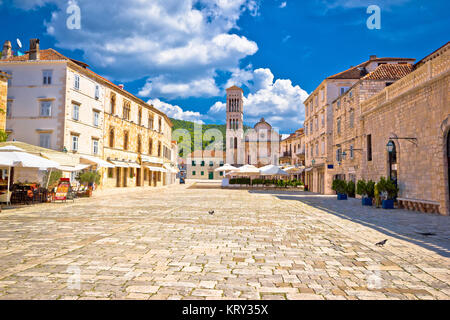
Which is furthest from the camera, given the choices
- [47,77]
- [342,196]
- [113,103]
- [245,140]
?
[245,140]

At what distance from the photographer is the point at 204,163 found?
83625 millimetres

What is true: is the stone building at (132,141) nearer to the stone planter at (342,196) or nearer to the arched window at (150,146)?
the arched window at (150,146)

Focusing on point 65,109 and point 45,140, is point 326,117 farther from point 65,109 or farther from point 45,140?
point 45,140

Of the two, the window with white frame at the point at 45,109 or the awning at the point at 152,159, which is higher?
the window with white frame at the point at 45,109

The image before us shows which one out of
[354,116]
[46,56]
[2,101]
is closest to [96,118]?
[46,56]

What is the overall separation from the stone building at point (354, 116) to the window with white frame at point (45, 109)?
23.3 m

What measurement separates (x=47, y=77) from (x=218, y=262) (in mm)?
26471

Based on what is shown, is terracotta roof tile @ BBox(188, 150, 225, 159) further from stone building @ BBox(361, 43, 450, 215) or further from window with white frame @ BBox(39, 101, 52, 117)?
stone building @ BBox(361, 43, 450, 215)

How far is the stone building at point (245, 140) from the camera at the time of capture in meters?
72.9

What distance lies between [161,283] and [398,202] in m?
15.1

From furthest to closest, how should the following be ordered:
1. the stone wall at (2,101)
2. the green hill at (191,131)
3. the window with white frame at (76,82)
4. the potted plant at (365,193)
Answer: the green hill at (191,131)
the window with white frame at (76,82)
the potted plant at (365,193)
the stone wall at (2,101)

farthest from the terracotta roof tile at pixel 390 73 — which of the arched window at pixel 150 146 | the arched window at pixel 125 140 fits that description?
the arched window at pixel 150 146

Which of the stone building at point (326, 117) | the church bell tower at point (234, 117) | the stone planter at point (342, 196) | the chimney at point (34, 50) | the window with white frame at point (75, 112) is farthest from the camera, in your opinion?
the church bell tower at point (234, 117)
